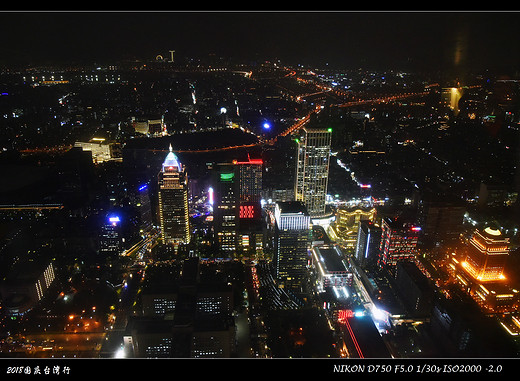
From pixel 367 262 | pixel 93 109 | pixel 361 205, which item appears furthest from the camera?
pixel 93 109

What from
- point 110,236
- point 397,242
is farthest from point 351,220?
point 110,236

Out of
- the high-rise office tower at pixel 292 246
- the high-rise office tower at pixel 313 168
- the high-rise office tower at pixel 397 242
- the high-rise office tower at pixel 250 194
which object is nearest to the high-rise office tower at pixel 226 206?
A: the high-rise office tower at pixel 250 194

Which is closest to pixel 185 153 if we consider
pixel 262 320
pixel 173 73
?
pixel 173 73

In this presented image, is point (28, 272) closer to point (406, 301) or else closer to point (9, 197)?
point (9, 197)

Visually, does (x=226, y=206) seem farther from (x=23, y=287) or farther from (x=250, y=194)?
(x=23, y=287)
